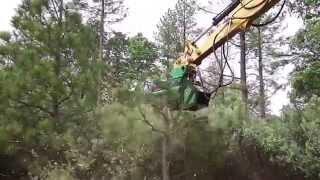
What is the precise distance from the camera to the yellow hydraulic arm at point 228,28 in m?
8.09

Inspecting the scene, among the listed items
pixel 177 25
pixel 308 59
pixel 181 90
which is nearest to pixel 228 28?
pixel 181 90

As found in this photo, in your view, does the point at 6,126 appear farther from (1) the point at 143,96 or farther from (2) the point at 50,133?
(1) the point at 143,96

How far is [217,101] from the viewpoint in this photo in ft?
51.0

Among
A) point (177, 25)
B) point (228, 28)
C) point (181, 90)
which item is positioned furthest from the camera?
point (177, 25)

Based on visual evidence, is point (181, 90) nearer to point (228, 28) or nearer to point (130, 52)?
point (228, 28)

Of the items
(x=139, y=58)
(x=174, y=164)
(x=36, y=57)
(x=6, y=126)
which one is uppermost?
(x=139, y=58)

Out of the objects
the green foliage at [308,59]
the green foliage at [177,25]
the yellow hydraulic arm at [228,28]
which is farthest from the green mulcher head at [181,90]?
the green foliage at [177,25]

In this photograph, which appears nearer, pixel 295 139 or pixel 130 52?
pixel 295 139

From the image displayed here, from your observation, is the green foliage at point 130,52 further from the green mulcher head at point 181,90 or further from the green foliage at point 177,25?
the green mulcher head at point 181,90

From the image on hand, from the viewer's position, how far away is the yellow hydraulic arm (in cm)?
809

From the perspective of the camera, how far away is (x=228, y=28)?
28.1 feet

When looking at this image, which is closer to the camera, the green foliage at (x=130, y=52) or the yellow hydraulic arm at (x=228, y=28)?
the yellow hydraulic arm at (x=228, y=28)

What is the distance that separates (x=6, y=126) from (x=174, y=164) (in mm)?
4304

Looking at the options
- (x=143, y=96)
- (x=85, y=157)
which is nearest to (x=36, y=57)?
(x=85, y=157)
